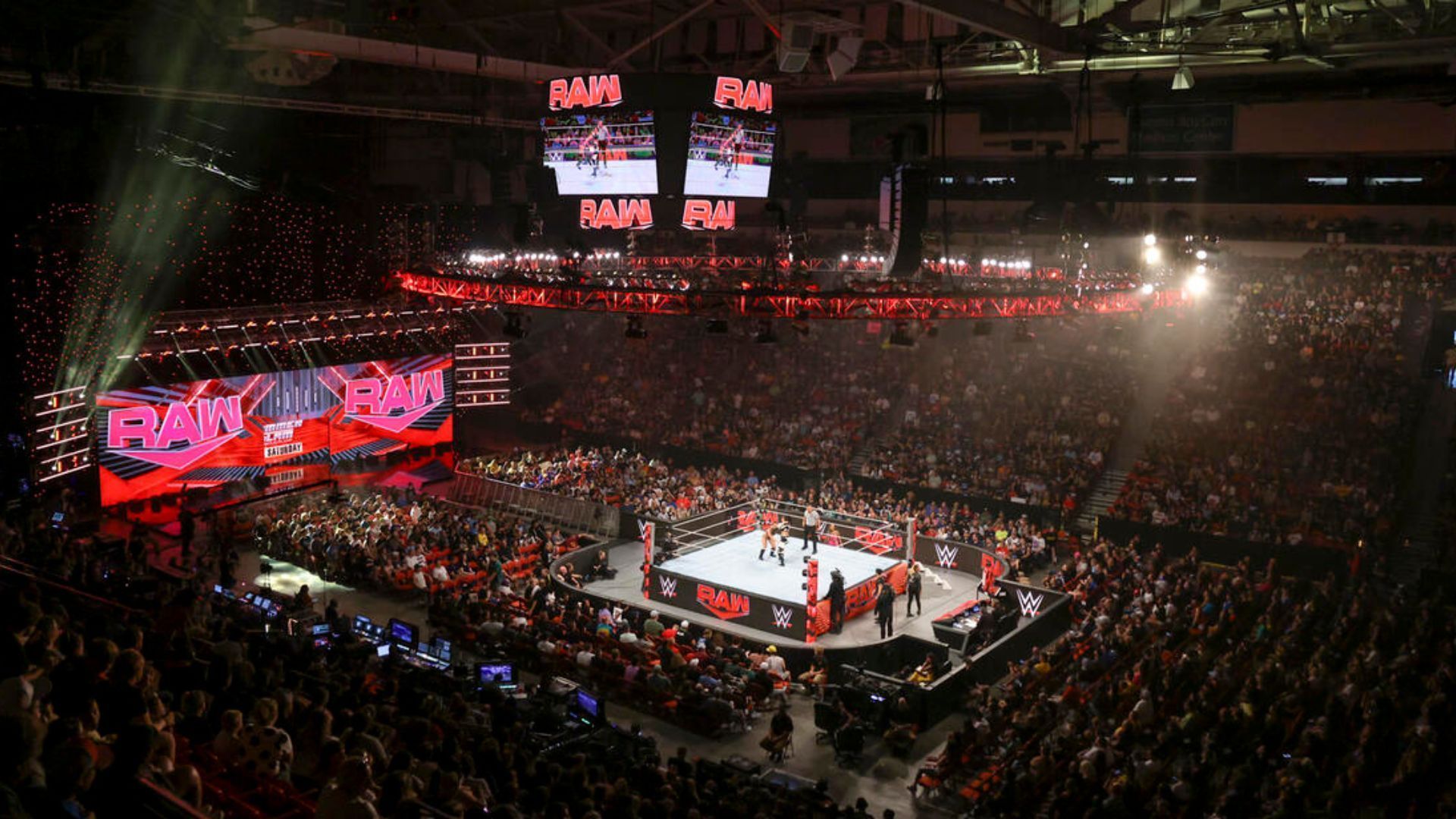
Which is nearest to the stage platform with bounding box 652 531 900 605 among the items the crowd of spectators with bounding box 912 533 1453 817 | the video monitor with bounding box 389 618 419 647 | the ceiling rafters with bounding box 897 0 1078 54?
the crowd of spectators with bounding box 912 533 1453 817

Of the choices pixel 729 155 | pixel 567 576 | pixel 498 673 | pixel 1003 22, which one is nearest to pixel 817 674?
pixel 498 673

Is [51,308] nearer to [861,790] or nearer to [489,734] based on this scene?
[489,734]

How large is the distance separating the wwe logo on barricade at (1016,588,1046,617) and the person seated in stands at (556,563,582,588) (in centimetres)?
853

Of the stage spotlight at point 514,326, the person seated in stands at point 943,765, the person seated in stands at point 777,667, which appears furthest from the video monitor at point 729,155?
the person seated in stands at point 943,765

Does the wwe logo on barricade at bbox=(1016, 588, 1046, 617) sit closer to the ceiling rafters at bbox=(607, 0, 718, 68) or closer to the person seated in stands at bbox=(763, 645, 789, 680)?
the person seated in stands at bbox=(763, 645, 789, 680)

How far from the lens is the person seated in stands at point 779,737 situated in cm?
1505

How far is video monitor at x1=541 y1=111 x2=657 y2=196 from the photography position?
21000mm

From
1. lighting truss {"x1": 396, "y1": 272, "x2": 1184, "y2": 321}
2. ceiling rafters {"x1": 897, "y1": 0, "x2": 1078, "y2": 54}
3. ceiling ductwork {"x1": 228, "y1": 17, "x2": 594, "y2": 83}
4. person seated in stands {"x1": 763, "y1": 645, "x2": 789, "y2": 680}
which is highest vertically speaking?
ceiling ductwork {"x1": 228, "y1": 17, "x2": 594, "y2": 83}

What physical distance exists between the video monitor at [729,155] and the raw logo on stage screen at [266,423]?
1091cm

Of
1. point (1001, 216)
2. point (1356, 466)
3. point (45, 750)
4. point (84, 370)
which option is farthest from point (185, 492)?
point (1356, 466)

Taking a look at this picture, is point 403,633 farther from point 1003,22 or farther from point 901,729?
point 1003,22

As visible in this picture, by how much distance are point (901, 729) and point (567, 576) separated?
28.5 ft

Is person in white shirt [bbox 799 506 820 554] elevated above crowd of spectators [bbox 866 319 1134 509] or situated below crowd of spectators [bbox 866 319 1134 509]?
below

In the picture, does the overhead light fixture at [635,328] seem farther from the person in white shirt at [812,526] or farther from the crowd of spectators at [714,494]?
the crowd of spectators at [714,494]
